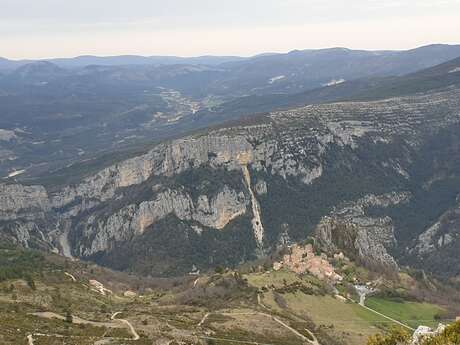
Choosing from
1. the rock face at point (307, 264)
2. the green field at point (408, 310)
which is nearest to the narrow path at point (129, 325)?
the rock face at point (307, 264)

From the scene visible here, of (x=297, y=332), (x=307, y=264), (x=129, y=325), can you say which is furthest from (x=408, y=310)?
(x=129, y=325)

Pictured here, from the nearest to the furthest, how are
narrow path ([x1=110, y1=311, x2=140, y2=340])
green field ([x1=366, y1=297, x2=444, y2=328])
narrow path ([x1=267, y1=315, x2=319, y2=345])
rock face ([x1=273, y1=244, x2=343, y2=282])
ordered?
narrow path ([x1=110, y1=311, x2=140, y2=340]) < narrow path ([x1=267, y1=315, x2=319, y2=345]) < green field ([x1=366, y1=297, x2=444, y2=328]) < rock face ([x1=273, y1=244, x2=343, y2=282])

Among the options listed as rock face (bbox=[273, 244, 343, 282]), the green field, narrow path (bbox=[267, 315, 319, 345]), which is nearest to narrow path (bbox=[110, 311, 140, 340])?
narrow path (bbox=[267, 315, 319, 345])

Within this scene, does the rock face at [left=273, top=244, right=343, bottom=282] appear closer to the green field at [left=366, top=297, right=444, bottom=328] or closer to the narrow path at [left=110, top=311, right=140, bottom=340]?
the green field at [left=366, top=297, right=444, bottom=328]

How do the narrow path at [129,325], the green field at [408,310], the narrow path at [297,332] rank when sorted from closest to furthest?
the narrow path at [129,325] → the narrow path at [297,332] → the green field at [408,310]

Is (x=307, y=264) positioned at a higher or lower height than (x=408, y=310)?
higher

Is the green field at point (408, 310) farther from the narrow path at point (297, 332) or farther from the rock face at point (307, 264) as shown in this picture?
the narrow path at point (297, 332)

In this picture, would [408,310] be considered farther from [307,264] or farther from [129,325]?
[129,325]

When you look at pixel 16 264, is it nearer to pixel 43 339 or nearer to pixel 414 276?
pixel 43 339

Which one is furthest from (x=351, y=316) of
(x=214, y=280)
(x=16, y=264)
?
(x=16, y=264)
